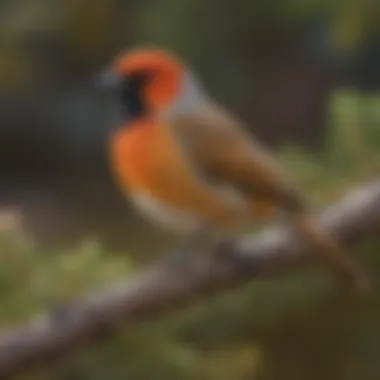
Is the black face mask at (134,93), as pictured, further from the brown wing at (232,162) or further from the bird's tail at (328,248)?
the bird's tail at (328,248)

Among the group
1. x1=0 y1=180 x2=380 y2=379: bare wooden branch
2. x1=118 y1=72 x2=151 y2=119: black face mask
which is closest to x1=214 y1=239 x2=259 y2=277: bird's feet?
x1=0 y1=180 x2=380 y2=379: bare wooden branch

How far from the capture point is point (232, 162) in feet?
2.85

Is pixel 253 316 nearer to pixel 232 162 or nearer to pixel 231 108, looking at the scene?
pixel 232 162

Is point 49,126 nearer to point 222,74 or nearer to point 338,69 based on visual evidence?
point 222,74

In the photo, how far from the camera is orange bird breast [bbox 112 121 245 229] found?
0.85m

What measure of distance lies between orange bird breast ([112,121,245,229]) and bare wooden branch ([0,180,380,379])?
1.6 inches

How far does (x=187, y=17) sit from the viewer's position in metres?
1.38

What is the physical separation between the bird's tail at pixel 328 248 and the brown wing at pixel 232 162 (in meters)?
0.02

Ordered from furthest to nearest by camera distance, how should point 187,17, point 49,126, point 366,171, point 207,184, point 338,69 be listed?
point 49,126 → point 338,69 → point 187,17 → point 366,171 → point 207,184

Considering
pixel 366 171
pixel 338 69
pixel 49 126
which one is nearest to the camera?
pixel 366 171

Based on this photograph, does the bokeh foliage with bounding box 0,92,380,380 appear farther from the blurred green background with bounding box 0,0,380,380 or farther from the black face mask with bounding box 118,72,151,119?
the black face mask with bounding box 118,72,151,119

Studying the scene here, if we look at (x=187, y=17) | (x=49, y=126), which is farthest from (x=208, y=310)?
(x=49, y=126)

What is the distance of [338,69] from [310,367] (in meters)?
0.54

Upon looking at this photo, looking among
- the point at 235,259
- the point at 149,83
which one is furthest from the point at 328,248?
the point at 149,83
